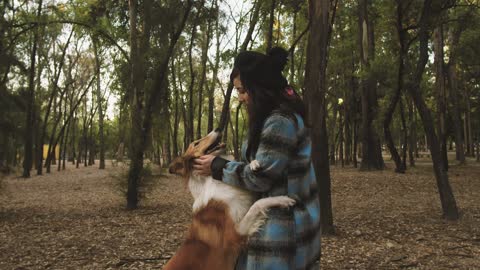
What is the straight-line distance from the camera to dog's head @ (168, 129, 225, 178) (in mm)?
2162

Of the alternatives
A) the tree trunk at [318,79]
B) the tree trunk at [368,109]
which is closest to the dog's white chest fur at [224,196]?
the tree trunk at [318,79]

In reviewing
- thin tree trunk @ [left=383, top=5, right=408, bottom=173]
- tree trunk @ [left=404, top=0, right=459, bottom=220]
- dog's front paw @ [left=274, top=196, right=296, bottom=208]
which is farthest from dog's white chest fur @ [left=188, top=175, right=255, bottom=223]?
thin tree trunk @ [left=383, top=5, right=408, bottom=173]

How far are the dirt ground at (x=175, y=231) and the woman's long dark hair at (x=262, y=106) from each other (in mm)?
4005

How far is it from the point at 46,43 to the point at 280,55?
28.1 m

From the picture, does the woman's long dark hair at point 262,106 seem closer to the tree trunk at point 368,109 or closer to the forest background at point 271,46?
the forest background at point 271,46

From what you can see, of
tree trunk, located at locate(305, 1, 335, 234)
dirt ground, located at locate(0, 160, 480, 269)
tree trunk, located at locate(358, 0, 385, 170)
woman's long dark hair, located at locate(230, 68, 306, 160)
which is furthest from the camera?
tree trunk, located at locate(358, 0, 385, 170)

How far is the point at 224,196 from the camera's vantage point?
6.57 feet

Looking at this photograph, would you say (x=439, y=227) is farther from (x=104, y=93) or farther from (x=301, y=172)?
(x=104, y=93)

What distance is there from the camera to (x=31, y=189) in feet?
53.6

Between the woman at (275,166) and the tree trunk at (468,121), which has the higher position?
the tree trunk at (468,121)

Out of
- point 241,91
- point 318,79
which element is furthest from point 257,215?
point 318,79

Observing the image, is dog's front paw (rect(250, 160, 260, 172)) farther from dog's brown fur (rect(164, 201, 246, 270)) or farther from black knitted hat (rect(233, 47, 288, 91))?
black knitted hat (rect(233, 47, 288, 91))

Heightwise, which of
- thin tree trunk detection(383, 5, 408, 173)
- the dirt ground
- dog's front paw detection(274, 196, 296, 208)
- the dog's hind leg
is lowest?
the dirt ground

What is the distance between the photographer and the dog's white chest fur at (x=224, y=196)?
1.97 meters
